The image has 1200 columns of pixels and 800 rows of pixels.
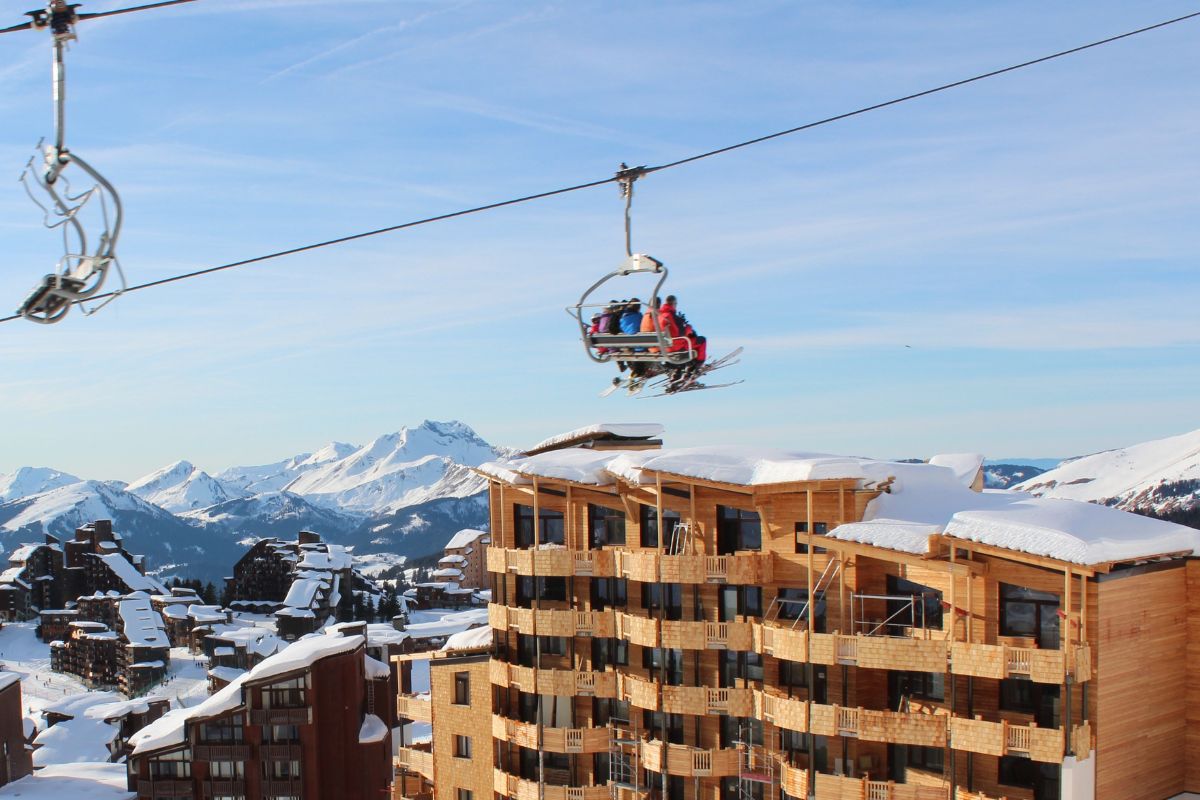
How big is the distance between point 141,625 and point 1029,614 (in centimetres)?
10281

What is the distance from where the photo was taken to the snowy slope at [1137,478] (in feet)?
531

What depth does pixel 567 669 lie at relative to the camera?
3675 cm

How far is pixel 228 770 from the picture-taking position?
48812 millimetres

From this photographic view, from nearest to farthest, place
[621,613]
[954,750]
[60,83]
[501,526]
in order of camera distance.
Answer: [60,83] → [954,750] → [621,613] → [501,526]

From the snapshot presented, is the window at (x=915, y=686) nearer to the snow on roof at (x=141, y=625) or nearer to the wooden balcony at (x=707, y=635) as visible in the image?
the wooden balcony at (x=707, y=635)

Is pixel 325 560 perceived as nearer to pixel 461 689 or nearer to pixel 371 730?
pixel 371 730

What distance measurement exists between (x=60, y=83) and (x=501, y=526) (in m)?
29.3

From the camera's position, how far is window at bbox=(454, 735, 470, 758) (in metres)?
40.6

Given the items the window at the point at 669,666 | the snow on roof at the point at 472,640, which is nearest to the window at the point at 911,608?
the window at the point at 669,666

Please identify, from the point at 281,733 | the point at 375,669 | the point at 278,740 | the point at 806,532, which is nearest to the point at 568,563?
the point at 806,532

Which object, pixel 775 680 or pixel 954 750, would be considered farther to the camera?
pixel 775 680

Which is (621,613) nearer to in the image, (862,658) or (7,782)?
(862,658)

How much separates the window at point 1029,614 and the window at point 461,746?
20.4 meters

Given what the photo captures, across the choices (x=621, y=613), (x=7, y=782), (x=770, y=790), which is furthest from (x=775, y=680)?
(x=7, y=782)
